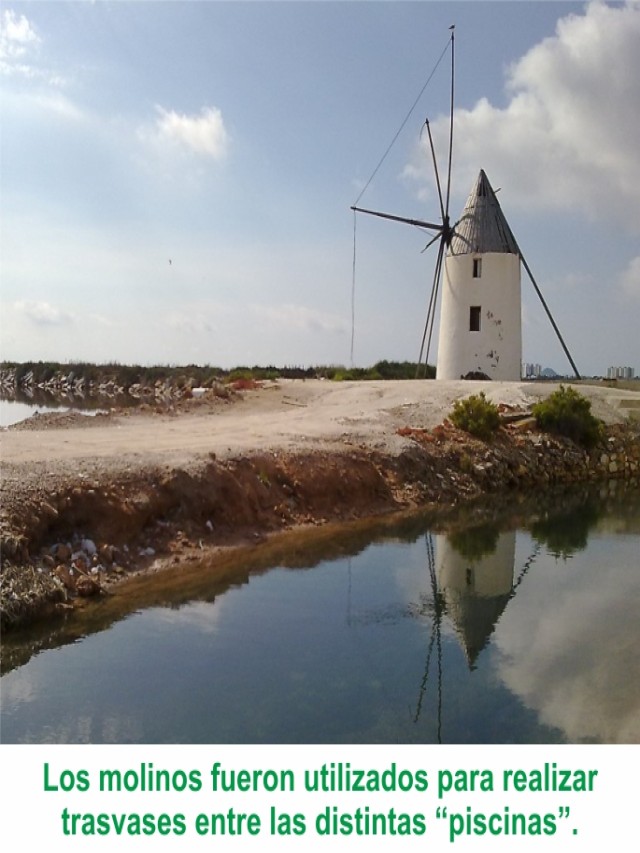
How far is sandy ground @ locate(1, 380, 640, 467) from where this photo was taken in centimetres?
1285

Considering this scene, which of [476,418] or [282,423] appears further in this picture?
[476,418]

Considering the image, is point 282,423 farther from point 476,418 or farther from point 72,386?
point 72,386

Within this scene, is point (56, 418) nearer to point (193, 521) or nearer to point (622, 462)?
point (193, 521)

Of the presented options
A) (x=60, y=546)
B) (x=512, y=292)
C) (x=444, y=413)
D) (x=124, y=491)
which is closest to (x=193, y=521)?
(x=124, y=491)

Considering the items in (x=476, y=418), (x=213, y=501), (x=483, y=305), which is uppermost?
(x=483, y=305)

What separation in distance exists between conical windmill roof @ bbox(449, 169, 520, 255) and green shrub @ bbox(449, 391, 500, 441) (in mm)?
10599

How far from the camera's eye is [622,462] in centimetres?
2280

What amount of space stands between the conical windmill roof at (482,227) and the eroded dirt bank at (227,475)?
301 inches

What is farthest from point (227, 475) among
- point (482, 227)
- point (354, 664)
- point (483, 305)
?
point (482, 227)

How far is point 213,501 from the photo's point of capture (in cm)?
1209

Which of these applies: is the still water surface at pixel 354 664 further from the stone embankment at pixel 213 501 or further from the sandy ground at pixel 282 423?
the sandy ground at pixel 282 423

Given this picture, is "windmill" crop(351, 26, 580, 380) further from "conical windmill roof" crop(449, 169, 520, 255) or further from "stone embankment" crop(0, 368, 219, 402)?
"stone embankment" crop(0, 368, 219, 402)

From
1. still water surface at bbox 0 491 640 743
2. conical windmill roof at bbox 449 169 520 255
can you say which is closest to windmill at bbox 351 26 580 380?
conical windmill roof at bbox 449 169 520 255

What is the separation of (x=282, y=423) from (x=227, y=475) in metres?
6.38
